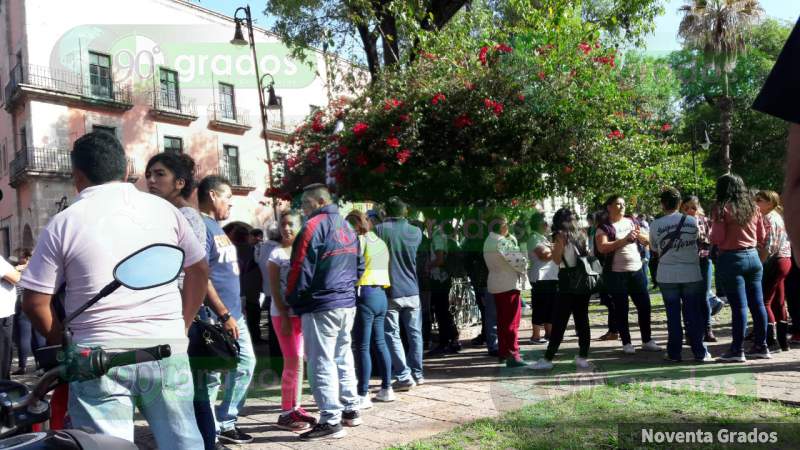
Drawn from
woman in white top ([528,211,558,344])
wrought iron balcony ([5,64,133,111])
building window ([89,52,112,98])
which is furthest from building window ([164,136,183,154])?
woman in white top ([528,211,558,344])

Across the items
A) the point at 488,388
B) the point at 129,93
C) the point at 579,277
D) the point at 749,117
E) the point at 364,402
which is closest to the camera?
the point at 364,402

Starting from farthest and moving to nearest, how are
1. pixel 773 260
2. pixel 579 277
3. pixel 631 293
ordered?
pixel 631 293
pixel 773 260
pixel 579 277

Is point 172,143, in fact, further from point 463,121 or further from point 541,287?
point 541,287

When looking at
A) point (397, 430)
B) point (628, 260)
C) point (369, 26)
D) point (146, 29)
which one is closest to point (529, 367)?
point (628, 260)

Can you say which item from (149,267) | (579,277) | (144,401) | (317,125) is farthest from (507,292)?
(149,267)

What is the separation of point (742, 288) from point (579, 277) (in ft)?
5.30

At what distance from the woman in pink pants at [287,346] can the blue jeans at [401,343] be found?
1.07 m

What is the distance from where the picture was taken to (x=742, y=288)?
21.6 ft

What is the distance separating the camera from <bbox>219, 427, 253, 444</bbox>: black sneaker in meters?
4.91

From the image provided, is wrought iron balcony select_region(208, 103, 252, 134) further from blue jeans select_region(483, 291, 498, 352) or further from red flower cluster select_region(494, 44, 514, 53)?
blue jeans select_region(483, 291, 498, 352)

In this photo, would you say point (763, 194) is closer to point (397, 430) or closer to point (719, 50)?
point (397, 430)

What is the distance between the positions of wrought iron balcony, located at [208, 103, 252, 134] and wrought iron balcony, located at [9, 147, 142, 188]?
7.12 meters

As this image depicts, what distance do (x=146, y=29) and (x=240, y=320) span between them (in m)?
26.6

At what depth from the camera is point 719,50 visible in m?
28.3
